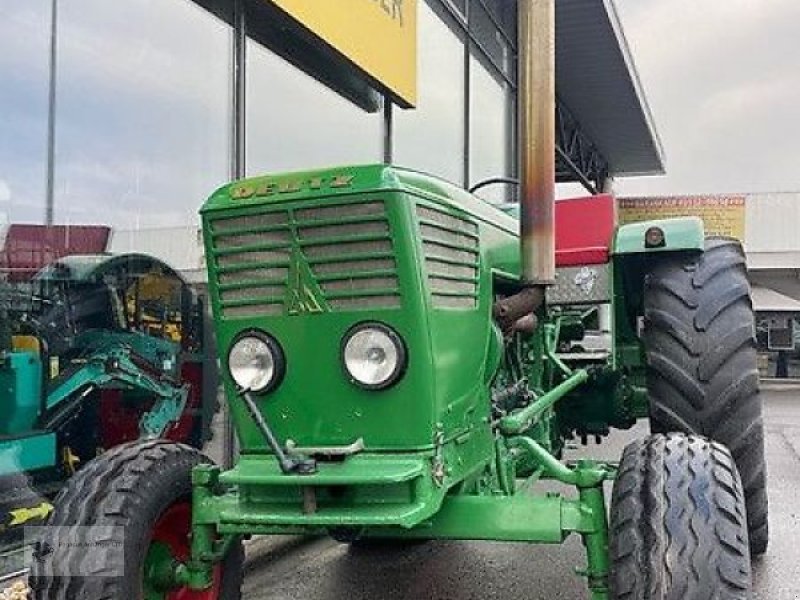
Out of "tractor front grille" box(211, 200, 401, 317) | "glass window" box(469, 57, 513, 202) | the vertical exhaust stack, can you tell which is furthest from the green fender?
"glass window" box(469, 57, 513, 202)

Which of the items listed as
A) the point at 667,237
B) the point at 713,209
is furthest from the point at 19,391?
the point at 713,209

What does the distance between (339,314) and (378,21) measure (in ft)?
15.6

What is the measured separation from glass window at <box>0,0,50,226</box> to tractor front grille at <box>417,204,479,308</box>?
2.14 meters

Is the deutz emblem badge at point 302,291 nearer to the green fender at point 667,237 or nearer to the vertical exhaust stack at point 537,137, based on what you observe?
the vertical exhaust stack at point 537,137

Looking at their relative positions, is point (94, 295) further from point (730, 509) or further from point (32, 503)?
point (730, 509)

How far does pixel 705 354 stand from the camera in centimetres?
350

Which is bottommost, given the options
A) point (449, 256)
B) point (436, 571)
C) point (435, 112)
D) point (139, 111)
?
point (436, 571)

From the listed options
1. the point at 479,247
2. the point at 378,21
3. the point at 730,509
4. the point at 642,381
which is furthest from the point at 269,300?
the point at 378,21

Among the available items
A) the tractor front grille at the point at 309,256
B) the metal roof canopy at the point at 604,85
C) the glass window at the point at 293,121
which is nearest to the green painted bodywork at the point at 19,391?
the tractor front grille at the point at 309,256

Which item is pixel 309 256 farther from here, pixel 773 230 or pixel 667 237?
pixel 773 230

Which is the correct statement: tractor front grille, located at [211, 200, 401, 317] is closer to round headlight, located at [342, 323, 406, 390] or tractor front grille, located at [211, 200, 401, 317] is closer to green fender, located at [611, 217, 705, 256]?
round headlight, located at [342, 323, 406, 390]

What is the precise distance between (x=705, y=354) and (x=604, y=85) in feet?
39.4

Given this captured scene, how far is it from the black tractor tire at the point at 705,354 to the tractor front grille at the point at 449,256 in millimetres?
1090

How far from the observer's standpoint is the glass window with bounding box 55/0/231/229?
14.1 ft
